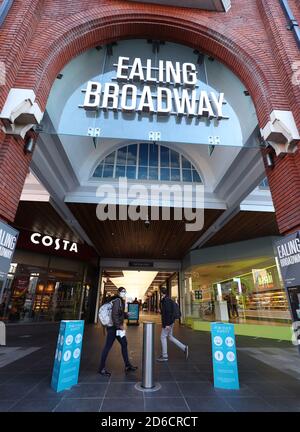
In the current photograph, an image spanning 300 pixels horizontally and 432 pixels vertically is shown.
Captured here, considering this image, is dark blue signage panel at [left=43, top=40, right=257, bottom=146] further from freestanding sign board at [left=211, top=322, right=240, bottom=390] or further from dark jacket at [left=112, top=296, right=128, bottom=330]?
freestanding sign board at [left=211, top=322, right=240, bottom=390]

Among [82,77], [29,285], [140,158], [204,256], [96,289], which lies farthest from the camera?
[96,289]

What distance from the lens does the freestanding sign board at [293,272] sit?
11.9ft

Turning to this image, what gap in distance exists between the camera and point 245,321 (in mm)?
11250

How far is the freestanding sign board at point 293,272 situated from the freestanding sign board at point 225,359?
3.26 ft

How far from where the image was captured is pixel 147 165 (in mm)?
10094

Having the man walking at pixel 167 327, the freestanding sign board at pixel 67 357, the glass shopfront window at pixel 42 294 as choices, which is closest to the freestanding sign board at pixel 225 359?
the man walking at pixel 167 327

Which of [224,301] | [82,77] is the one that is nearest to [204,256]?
[224,301]

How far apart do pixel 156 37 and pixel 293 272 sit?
630 cm

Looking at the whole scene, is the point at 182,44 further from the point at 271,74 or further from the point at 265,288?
the point at 265,288

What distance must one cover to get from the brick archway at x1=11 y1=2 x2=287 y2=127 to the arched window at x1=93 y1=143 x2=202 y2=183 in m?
4.62

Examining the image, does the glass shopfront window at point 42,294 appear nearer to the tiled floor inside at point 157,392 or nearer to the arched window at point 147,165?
the tiled floor inside at point 157,392

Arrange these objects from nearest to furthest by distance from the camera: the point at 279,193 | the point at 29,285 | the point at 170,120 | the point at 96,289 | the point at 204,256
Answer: the point at 279,193 < the point at 170,120 < the point at 29,285 < the point at 204,256 < the point at 96,289

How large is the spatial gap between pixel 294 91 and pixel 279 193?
6.61 feet

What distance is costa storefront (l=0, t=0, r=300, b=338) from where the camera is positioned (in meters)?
4.30
